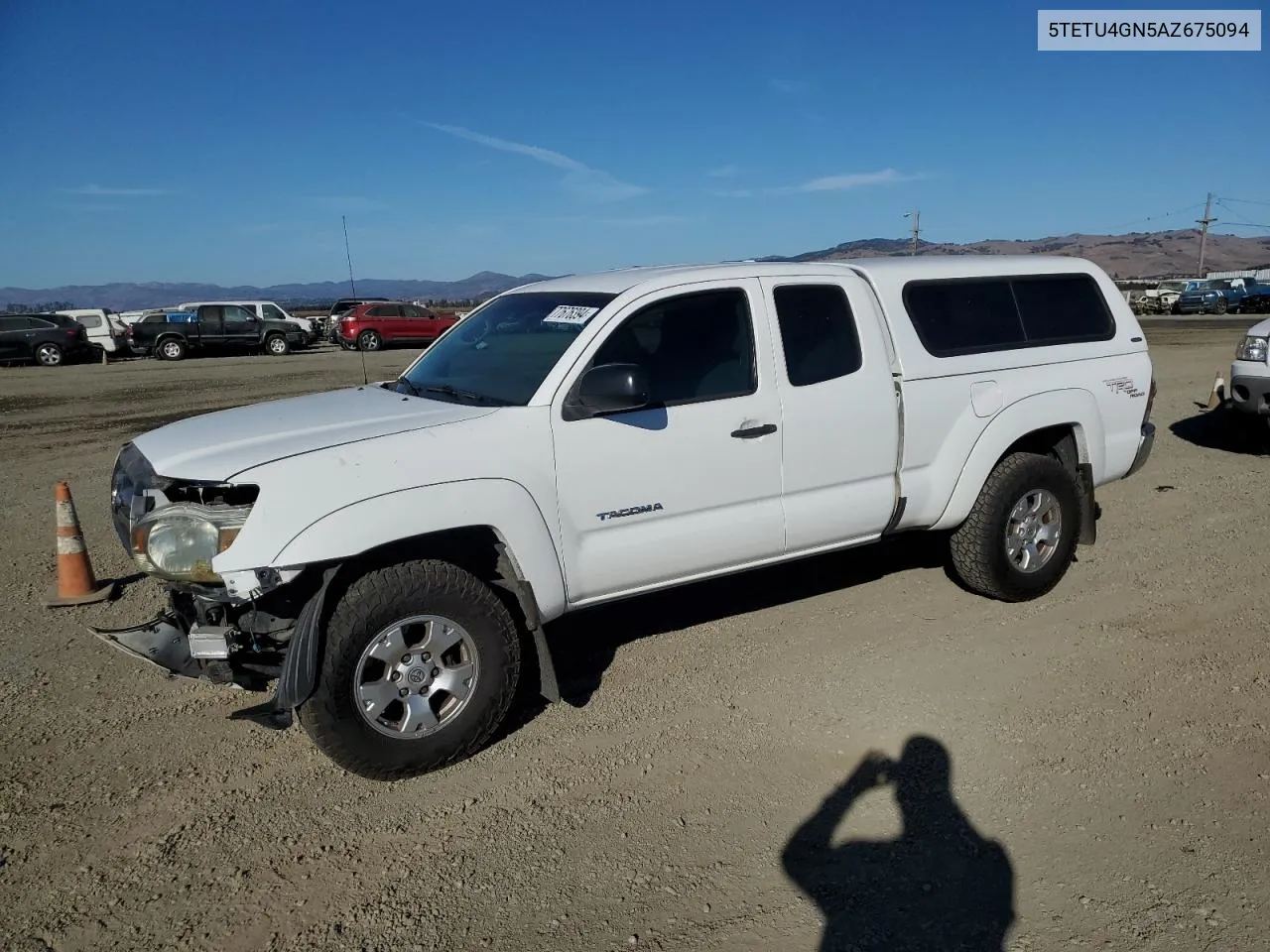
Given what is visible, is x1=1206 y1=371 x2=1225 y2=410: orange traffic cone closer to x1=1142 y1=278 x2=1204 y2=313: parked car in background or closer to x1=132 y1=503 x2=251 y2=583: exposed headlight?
x1=132 y1=503 x2=251 y2=583: exposed headlight

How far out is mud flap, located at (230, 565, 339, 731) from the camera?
3.32 metres

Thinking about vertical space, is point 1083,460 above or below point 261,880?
above

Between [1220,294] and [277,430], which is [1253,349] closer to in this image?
[277,430]

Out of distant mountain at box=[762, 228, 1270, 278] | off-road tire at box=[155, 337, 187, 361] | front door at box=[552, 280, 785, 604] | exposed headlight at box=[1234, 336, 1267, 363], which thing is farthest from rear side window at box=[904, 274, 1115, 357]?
distant mountain at box=[762, 228, 1270, 278]

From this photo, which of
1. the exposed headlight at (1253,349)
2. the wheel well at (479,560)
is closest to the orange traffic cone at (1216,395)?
the exposed headlight at (1253,349)

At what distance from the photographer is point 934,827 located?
130 inches

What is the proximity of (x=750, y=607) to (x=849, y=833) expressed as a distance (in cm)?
224

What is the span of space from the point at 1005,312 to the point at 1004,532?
49.6 inches

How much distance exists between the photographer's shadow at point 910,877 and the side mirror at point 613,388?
5.63 feet

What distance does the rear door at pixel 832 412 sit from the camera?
176 inches

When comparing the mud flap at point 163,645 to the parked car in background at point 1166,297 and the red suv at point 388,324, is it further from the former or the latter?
the parked car in background at point 1166,297

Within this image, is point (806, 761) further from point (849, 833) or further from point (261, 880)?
point (261, 880)

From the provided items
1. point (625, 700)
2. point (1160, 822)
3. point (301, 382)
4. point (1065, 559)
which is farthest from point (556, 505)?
point (301, 382)

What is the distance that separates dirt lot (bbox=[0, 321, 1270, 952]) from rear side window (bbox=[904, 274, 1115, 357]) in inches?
59.8
